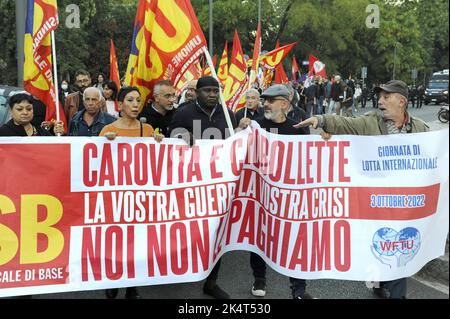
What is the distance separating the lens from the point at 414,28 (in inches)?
2125

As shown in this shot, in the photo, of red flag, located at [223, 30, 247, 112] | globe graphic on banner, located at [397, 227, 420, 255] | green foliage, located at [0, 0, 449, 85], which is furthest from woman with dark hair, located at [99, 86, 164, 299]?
green foliage, located at [0, 0, 449, 85]

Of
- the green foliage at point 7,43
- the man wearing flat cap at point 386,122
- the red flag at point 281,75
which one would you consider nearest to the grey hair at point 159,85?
the man wearing flat cap at point 386,122

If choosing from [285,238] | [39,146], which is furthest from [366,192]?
[39,146]

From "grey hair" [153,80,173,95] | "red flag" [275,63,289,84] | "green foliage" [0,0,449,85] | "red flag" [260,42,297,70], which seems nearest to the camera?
"grey hair" [153,80,173,95]

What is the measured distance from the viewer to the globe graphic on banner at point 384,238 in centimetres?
415

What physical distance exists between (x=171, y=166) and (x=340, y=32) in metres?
47.7

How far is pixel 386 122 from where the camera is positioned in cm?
436

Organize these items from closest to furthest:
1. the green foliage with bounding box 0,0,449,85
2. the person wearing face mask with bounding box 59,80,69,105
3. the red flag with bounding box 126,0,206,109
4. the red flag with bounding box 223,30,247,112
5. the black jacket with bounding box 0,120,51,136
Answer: the black jacket with bounding box 0,120,51,136 < the red flag with bounding box 126,0,206,109 < the person wearing face mask with bounding box 59,80,69,105 < the red flag with bounding box 223,30,247,112 < the green foliage with bounding box 0,0,449,85

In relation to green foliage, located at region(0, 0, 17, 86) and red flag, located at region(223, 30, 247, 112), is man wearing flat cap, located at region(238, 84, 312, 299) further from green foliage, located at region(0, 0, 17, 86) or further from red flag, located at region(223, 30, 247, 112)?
green foliage, located at region(0, 0, 17, 86)

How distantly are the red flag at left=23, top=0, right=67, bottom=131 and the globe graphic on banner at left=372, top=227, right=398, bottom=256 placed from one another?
12.2 feet

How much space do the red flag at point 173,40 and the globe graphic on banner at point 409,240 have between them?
250cm

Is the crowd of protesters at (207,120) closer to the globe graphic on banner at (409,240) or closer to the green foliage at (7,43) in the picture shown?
the globe graphic on banner at (409,240)

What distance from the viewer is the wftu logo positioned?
4145 mm
